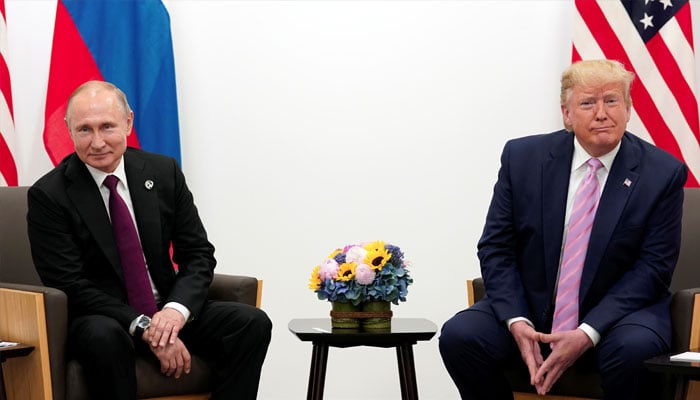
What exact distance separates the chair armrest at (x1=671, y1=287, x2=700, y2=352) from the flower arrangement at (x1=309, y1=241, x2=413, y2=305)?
925 mm

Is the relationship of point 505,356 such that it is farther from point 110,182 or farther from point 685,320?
Result: point 110,182

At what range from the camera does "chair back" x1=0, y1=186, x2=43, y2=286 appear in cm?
378

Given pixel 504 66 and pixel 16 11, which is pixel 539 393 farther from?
pixel 16 11

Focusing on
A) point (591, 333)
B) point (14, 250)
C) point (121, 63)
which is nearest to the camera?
point (591, 333)

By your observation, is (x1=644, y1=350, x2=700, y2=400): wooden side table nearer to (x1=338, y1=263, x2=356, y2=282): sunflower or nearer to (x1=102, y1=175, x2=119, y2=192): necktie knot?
(x1=338, y1=263, x2=356, y2=282): sunflower

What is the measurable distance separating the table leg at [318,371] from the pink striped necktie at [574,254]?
0.80m

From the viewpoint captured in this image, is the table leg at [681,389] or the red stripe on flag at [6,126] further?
the red stripe on flag at [6,126]

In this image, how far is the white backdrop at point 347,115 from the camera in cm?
481

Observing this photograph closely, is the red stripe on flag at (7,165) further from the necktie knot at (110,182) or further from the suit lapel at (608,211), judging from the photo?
the suit lapel at (608,211)

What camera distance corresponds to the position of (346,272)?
3.51 m

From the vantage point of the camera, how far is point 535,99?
4.80 meters

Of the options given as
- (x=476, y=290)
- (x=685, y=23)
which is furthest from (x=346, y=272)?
(x=685, y=23)

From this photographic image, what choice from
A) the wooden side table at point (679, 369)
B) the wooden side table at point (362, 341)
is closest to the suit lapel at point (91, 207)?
the wooden side table at point (362, 341)

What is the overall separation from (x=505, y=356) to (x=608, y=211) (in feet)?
1.93
